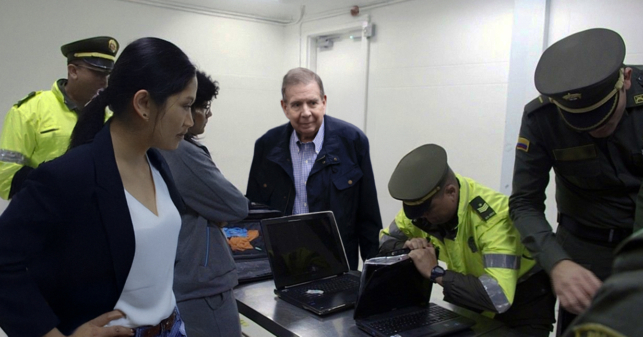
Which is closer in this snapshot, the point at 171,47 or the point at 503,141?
the point at 171,47

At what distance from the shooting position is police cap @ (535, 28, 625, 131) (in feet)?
4.51

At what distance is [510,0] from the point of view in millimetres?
3189

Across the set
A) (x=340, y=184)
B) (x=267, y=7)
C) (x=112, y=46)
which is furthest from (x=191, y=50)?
(x=340, y=184)

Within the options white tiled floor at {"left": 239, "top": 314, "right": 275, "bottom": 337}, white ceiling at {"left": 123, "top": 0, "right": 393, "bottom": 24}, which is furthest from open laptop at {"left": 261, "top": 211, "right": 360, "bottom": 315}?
white ceiling at {"left": 123, "top": 0, "right": 393, "bottom": 24}

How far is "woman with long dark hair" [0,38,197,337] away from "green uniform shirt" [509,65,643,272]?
107 centimetres

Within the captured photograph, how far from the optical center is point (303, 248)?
1900 millimetres

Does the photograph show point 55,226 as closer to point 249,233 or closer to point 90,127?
point 90,127

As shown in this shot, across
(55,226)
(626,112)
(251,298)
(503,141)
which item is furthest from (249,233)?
(503,141)

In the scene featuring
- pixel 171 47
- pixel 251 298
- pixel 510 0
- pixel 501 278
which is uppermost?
pixel 510 0

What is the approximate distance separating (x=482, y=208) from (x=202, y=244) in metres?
0.94

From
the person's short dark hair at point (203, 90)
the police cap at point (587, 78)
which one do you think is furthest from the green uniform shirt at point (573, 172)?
the person's short dark hair at point (203, 90)

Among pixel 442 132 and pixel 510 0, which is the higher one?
pixel 510 0

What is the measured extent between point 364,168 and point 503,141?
1.34 metres

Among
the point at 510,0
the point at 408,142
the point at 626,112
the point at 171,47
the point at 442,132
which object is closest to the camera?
the point at 171,47
